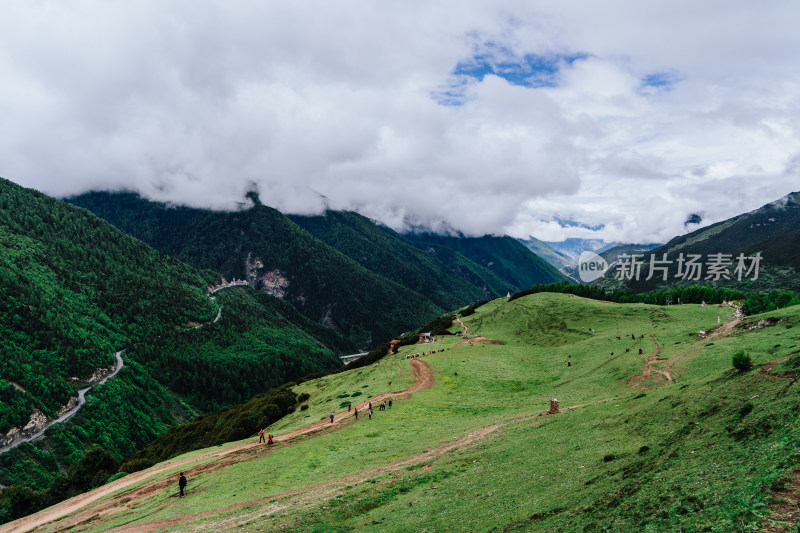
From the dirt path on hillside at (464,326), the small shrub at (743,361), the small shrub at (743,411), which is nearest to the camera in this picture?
the small shrub at (743,411)

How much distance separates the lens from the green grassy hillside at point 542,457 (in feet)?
63.8

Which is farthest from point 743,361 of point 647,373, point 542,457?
point 647,373

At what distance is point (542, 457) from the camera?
34.5 m

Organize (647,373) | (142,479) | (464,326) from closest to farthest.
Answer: (142,479)
(647,373)
(464,326)

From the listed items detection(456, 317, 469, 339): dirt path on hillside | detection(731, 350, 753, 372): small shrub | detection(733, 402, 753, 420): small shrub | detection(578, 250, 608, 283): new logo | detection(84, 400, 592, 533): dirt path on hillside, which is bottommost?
detection(84, 400, 592, 533): dirt path on hillside

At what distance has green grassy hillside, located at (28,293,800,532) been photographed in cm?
1945

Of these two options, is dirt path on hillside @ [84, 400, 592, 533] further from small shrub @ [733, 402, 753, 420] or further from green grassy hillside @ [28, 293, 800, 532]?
small shrub @ [733, 402, 753, 420]

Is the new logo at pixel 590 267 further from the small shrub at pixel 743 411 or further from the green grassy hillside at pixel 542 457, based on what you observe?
the small shrub at pixel 743 411

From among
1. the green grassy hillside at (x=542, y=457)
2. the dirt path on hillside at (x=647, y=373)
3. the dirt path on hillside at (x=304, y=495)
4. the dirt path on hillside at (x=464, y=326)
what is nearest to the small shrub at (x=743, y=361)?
the green grassy hillside at (x=542, y=457)

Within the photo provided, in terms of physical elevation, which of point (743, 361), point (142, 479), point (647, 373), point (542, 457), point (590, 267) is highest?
point (590, 267)

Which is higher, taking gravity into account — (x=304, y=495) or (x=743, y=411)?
(x=743, y=411)

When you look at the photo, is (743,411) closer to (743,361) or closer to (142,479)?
(743,361)

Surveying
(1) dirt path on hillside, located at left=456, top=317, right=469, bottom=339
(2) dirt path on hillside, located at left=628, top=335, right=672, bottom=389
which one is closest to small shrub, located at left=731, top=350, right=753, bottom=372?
(2) dirt path on hillside, located at left=628, top=335, right=672, bottom=389

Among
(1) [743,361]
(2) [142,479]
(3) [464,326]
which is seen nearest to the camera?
(1) [743,361]
